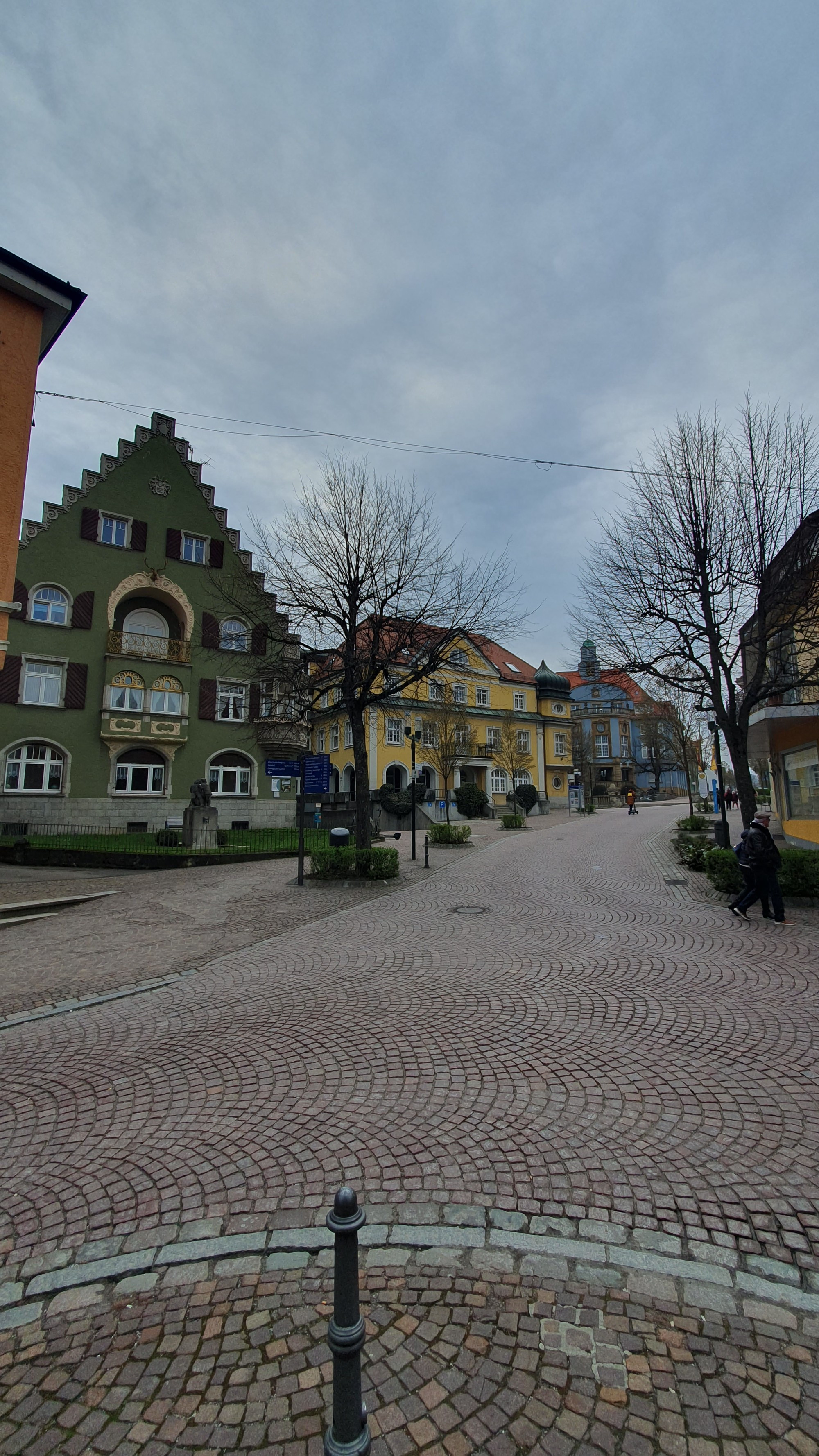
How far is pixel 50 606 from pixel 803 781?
29800mm

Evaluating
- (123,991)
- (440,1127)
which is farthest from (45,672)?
(440,1127)

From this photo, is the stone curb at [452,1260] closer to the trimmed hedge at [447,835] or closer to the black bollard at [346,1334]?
the black bollard at [346,1334]

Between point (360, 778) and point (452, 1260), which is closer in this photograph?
point (452, 1260)

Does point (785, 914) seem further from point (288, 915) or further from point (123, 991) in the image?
point (123, 991)

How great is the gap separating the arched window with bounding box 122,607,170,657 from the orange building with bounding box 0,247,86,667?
1674 centimetres

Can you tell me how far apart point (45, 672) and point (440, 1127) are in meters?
27.5

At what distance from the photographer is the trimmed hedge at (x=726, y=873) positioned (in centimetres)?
1145

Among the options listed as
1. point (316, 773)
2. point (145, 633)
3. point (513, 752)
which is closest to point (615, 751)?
point (513, 752)

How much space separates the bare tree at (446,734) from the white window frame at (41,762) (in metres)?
20.4

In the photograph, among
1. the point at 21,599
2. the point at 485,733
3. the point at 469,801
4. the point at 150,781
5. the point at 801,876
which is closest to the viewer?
the point at 801,876

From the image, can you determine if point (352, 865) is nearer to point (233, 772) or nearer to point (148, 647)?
point (233, 772)

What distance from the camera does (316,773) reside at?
14914 millimetres

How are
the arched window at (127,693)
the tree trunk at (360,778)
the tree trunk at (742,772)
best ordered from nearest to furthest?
the tree trunk at (742,772) < the tree trunk at (360,778) < the arched window at (127,693)

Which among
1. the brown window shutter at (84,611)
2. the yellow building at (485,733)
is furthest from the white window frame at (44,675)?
the yellow building at (485,733)
